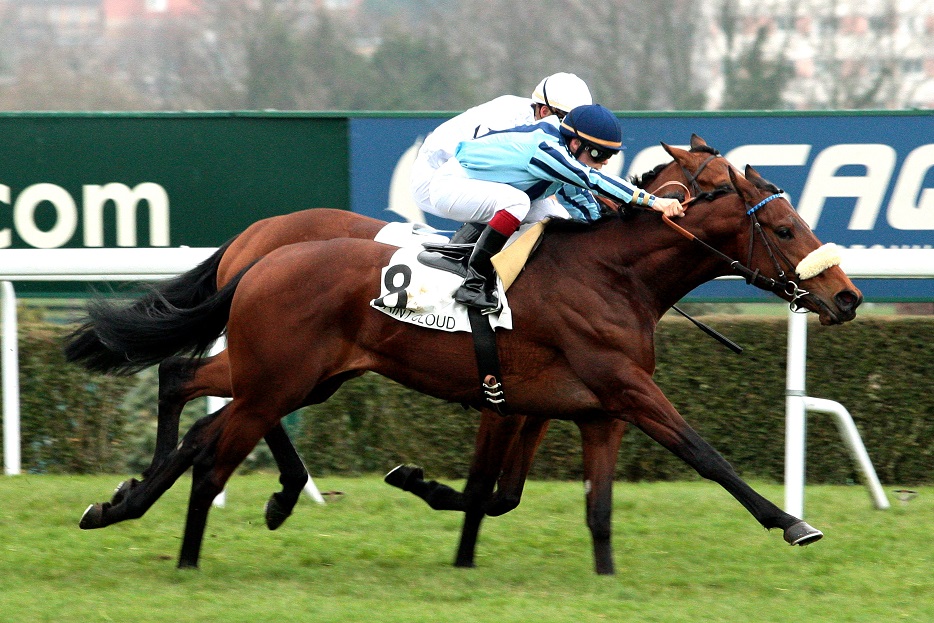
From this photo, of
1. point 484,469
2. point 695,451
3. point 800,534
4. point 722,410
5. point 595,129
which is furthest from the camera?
point 722,410

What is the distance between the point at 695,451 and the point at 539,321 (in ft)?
2.22

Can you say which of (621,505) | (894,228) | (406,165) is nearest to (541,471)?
(621,505)

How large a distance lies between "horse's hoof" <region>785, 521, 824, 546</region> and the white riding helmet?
1753mm

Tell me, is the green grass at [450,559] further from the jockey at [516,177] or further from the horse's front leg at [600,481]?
the jockey at [516,177]

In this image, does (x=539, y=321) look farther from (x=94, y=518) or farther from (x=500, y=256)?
(x=94, y=518)

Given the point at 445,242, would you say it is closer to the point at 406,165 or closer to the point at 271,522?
the point at 271,522

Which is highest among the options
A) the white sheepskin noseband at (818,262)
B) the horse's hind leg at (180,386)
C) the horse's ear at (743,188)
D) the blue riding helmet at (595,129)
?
the blue riding helmet at (595,129)

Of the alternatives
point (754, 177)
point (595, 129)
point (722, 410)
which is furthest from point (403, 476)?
point (722, 410)

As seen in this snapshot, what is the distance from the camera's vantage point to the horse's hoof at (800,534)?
152 inches

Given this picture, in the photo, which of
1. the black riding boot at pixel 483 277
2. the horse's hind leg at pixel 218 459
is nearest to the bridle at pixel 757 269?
the black riding boot at pixel 483 277

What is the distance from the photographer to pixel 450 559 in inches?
180

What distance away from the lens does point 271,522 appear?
473 centimetres

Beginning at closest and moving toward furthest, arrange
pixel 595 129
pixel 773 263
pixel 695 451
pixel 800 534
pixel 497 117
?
pixel 800 534, pixel 695 451, pixel 773 263, pixel 595 129, pixel 497 117

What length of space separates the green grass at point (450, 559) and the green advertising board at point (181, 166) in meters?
1.58
